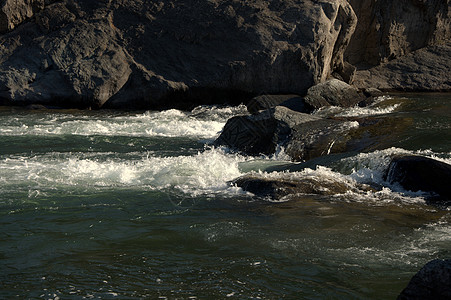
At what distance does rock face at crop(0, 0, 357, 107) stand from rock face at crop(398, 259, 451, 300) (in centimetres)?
1343

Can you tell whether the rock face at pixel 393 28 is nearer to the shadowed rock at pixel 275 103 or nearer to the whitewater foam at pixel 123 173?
the shadowed rock at pixel 275 103

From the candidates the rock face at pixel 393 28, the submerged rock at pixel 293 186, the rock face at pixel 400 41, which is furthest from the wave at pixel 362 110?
the submerged rock at pixel 293 186

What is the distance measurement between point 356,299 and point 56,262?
8.15ft

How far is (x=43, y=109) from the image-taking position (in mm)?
16344

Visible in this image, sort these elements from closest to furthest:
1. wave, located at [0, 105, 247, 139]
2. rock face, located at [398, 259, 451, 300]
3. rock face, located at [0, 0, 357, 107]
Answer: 1. rock face, located at [398, 259, 451, 300]
2. wave, located at [0, 105, 247, 139]
3. rock face, located at [0, 0, 357, 107]

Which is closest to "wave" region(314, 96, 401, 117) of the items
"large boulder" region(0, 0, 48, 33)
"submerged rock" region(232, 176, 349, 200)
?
"submerged rock" region(232, 176, 349, 200)

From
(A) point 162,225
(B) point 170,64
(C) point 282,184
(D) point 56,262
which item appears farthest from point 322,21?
(D) point 56,262

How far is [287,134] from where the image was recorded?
10867 mm

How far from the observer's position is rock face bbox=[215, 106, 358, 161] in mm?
10453

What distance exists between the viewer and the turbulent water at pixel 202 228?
4.51 meters

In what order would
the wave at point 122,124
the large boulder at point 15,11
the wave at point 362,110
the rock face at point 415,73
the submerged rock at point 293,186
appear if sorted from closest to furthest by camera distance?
the submerged rock at point 293,186 < the wave at point 122,124 < the wave at point 362,110 < the large boulder at point 15,11 < the rock face at point 415,73

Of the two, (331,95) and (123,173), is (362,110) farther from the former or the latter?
(123,173)

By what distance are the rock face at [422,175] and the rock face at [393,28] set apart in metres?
13.7

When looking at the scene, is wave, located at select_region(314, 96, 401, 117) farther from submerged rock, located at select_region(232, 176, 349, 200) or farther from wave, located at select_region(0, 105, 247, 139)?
submerged rock, located at select_region(232, 176, 349, 200)
